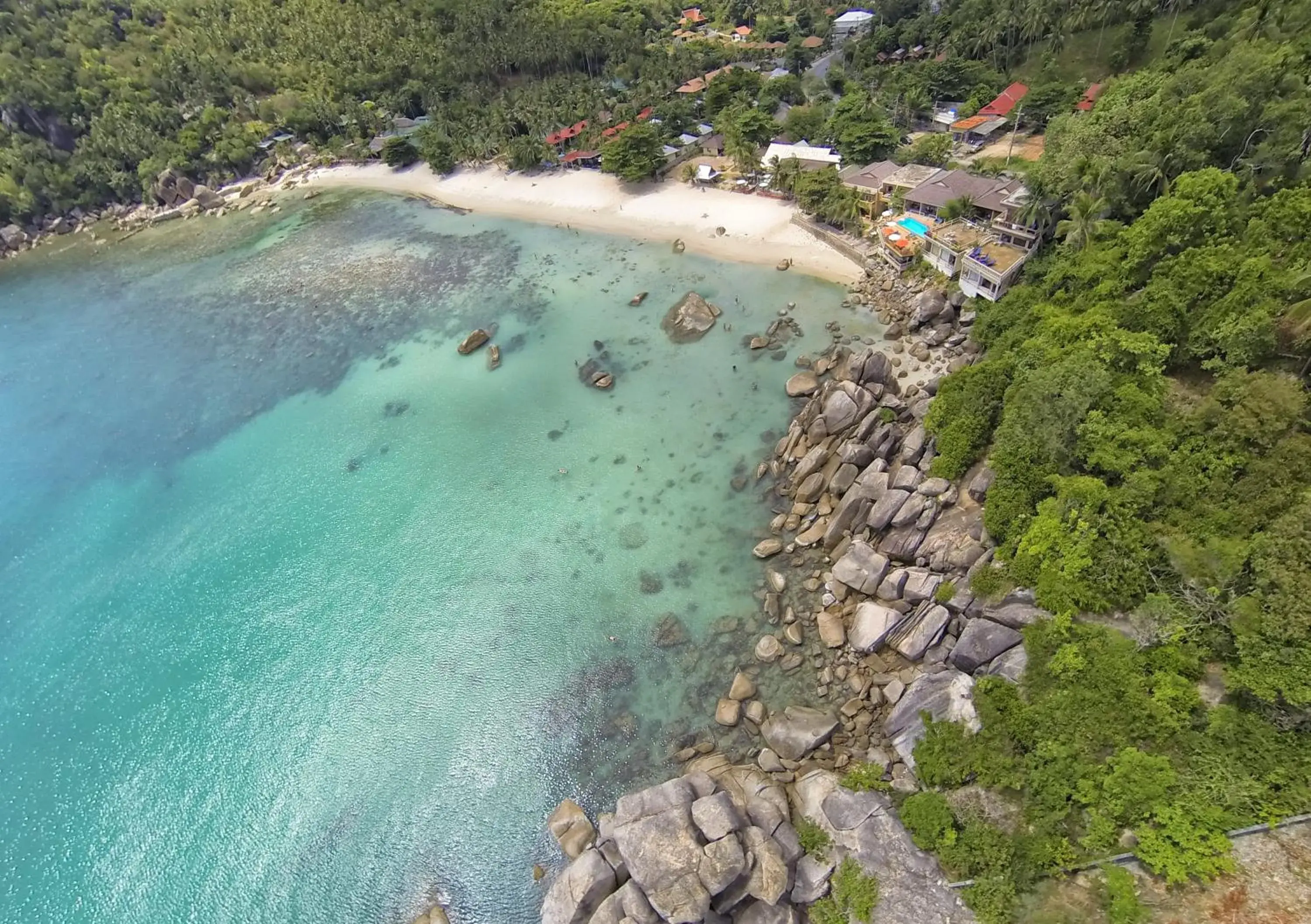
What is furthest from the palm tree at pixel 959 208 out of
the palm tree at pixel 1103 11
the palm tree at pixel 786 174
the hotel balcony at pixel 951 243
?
the palm tree at pixel 1103 11

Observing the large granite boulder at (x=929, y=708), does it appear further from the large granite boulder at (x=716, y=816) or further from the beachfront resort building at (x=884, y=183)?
the beachfront resort building at (x=884, y=183)

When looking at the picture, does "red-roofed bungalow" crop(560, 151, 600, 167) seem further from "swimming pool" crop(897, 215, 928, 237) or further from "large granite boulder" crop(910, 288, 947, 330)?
"large granite boulder" crop(910, 288, 947, 330)

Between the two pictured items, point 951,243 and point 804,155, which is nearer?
point 951,243

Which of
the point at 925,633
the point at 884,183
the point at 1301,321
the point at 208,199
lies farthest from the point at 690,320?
the point at 208,199

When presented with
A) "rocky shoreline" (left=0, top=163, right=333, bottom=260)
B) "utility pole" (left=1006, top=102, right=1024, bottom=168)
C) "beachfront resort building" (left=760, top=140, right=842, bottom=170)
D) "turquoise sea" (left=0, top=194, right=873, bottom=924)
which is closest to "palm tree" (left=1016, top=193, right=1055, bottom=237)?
"turquoise sea" (left=0, top=194, right=873, bottom=924)

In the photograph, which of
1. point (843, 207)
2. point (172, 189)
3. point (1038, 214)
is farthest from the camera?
point (172, 189)

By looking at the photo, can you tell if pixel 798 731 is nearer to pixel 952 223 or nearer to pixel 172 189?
pixel 952 223
